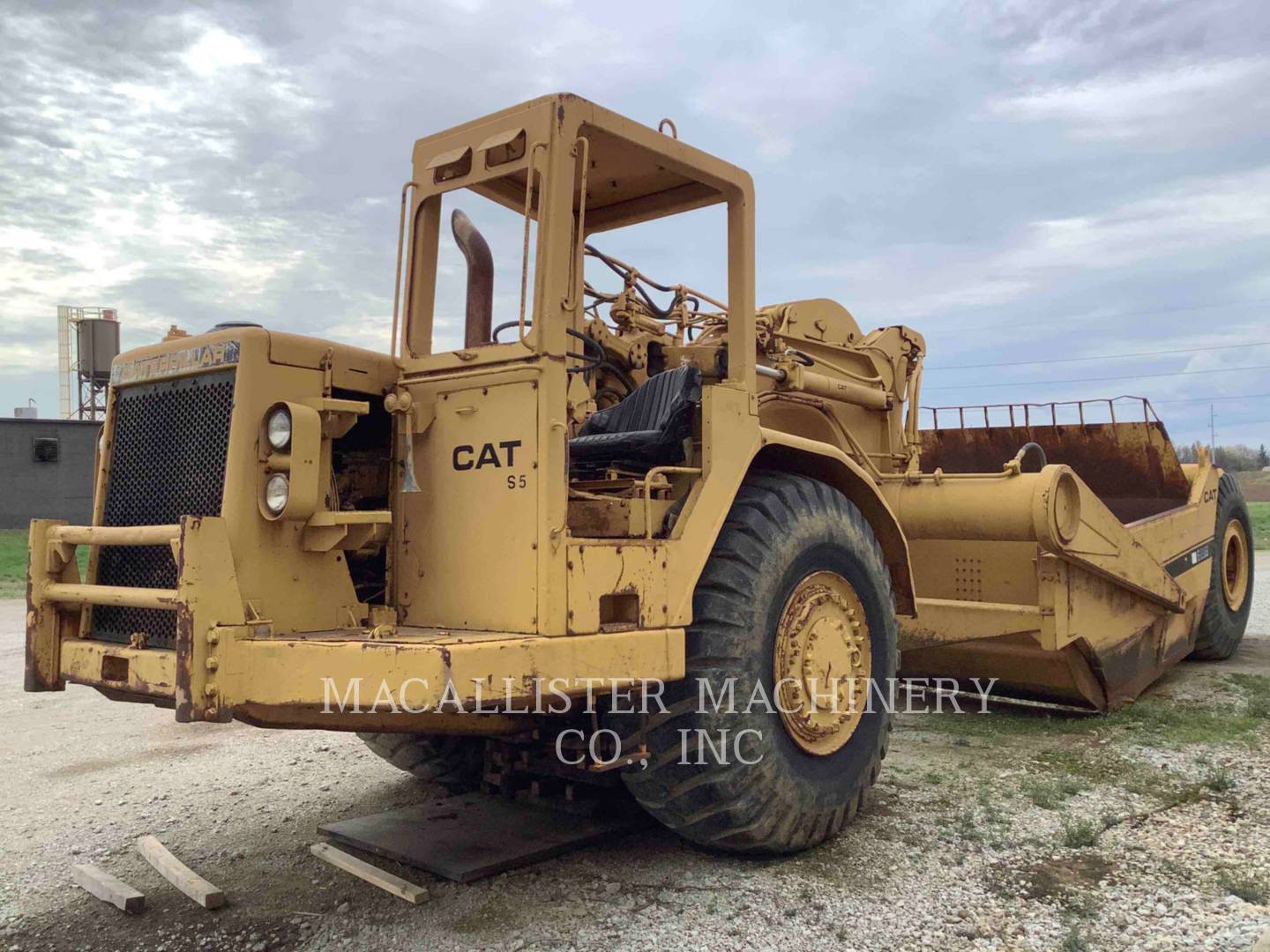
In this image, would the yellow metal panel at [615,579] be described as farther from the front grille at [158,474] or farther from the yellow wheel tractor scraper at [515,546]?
the front grille at [158,474]

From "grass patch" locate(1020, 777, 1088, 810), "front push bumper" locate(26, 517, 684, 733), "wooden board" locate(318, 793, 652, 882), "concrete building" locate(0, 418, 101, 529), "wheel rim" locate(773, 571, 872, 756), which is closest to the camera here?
"front push bumper" locate(26, 517, 684, 733)

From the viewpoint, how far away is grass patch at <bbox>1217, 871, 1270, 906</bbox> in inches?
139

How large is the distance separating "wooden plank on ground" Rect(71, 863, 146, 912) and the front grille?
0.88 meters

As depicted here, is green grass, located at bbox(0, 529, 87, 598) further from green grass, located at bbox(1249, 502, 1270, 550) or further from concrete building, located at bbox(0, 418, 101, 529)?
green grass, located at bbox(1249, 502, 1270, 550)

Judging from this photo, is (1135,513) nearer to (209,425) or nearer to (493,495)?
(493,495)

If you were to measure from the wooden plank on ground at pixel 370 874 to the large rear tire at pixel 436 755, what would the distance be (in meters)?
0.63

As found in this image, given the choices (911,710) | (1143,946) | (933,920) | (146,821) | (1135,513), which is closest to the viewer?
(1143,946)

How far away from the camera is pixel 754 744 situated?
12.5ft

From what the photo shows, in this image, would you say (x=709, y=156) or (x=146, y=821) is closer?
(x=709, y=156)

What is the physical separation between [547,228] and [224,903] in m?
2.60

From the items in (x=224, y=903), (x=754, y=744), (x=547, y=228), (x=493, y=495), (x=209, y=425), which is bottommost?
(x=224, y=903)

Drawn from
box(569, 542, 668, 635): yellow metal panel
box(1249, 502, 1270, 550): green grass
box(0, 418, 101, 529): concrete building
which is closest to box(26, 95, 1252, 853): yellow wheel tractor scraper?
box(569, 542, 668, 635): yellow metal panel

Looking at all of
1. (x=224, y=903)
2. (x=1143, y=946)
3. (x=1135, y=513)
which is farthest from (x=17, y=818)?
(x=1135, y=513)

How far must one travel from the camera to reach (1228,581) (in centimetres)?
871
